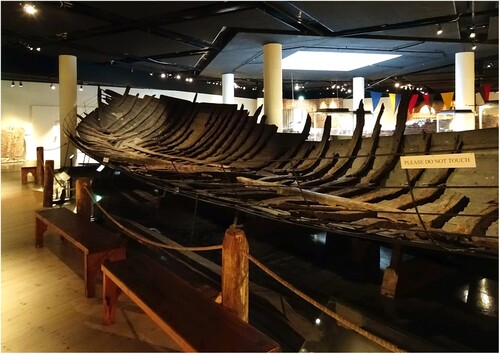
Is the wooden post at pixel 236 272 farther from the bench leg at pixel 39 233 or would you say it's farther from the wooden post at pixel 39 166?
the wooden post at pixel 39 166

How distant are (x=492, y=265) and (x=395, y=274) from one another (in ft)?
4.74

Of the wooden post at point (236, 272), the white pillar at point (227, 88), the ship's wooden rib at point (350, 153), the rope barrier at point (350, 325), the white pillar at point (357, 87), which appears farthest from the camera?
the white pillar at point (357, 87)

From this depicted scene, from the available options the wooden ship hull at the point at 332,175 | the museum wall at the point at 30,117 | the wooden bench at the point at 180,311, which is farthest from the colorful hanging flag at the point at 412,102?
the wooden bench at the point at 180,311

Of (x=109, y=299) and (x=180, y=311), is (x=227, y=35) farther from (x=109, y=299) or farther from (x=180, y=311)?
(x=180, y=311)

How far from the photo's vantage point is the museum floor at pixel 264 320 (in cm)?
215

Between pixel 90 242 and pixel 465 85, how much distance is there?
314 inches

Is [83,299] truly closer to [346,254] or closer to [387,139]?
[346,254]

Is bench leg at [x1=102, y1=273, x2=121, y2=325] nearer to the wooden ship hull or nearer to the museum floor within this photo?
the museum floor

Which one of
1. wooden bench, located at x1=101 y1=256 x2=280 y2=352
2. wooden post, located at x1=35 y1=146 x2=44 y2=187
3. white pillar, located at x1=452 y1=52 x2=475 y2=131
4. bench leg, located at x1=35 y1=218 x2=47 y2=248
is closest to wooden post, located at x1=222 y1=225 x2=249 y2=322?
wooden bench, located at x1=101 y1=256 x2=280 y2=352

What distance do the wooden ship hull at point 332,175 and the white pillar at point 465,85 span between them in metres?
5.44

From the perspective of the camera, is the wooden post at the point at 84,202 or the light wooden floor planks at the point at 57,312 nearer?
the light wooden floor planks at the point at 57,312

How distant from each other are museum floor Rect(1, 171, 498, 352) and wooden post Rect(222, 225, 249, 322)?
0.48m

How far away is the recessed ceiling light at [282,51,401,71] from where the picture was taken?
8.52 metres

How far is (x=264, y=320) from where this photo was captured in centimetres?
246
